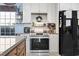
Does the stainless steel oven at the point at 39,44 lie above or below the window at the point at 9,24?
below

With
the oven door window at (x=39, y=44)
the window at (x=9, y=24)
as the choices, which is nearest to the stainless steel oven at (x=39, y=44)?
the oven door window at (x=39, y=44)

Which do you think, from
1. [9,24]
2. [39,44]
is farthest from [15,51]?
[39,44]

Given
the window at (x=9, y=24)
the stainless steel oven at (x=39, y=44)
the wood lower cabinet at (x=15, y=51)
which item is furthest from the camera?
the stainless steel oven at (x=39, y=44)

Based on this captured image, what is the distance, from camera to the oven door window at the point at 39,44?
1.55 meters

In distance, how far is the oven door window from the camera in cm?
155

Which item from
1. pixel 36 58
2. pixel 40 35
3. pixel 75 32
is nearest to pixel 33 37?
pixel 40 35

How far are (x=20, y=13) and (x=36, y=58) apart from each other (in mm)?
785

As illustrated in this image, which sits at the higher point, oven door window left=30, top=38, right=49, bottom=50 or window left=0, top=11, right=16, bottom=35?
window left=0, top=11, right=16, bottom=35

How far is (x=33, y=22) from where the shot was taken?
1.52 metres

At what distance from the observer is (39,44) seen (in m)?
1.65

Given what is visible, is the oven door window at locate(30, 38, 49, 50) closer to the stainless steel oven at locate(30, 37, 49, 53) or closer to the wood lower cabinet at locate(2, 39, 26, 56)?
the stainless steel oven at locate(30, 37, 49, 53)

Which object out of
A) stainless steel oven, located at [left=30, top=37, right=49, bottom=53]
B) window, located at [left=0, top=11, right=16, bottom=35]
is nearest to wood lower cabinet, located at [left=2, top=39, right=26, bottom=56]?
window, located at [left=0, top=11, right=16, bottom=35]

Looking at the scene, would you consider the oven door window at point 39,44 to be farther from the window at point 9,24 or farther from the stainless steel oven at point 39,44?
the window at point 9,24

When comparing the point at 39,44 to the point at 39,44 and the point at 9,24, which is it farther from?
the point at 9,24
